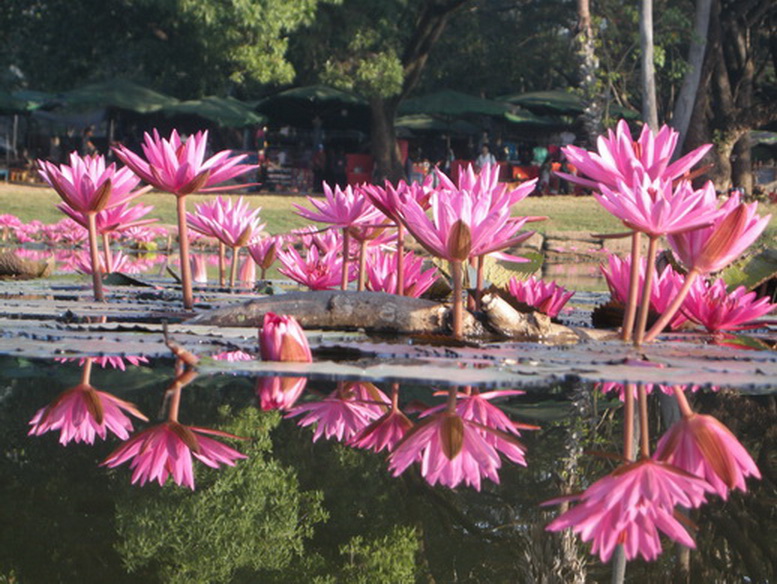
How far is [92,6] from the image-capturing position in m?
25.6

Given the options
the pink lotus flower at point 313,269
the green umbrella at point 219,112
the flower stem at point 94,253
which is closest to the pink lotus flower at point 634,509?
the flower stem at point 94,253

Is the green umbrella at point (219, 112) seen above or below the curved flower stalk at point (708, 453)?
above

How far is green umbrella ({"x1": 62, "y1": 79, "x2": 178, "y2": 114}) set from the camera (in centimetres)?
2300

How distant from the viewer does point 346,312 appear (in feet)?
10.3

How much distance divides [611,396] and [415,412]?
525mm

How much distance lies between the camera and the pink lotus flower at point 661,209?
229 centimetres

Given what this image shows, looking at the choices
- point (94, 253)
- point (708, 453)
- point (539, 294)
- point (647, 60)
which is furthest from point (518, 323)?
point (647, 60)

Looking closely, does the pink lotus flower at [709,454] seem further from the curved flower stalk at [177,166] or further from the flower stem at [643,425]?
the curved flower stalk at [177,166]

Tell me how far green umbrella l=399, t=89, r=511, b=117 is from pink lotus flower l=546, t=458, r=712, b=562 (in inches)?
901

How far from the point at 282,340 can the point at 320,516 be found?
112 centimetres

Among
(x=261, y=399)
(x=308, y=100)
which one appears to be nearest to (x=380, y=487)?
(x=261, y=399)

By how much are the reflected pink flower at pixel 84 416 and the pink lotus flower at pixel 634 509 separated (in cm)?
67

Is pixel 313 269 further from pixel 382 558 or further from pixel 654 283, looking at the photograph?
pixel 382 558

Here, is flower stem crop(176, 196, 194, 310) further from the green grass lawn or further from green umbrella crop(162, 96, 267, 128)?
green umbrella crop(162, 96, 267, 128)
